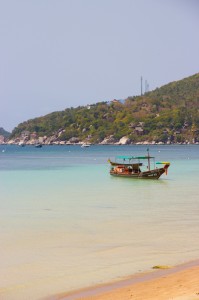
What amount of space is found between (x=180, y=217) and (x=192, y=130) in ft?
498

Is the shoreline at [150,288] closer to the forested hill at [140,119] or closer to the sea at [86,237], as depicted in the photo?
the sea at [86,237]

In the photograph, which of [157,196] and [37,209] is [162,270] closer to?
[37,209]

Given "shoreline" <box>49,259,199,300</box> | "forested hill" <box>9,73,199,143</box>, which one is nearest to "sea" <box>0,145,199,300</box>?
"shoreline" <box>49,259,199,300</box>

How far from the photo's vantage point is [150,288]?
8.63 m

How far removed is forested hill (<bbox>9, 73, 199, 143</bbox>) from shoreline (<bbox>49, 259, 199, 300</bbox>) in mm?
159050

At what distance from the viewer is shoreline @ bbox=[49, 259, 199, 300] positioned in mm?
8086

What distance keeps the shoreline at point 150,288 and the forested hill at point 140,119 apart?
15905 cm

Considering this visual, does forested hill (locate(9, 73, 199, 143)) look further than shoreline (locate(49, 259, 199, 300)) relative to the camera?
Yes

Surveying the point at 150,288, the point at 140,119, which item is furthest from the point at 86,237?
the point at 140,119

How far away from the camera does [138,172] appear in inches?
1465

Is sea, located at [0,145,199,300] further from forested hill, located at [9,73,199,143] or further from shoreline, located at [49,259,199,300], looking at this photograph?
forested hill, located at [9,73,199,143]

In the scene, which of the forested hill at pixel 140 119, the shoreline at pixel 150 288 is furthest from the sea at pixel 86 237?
the forested hill at pixel 140 119

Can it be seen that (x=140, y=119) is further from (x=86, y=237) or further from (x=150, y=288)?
(x=150, y=288)

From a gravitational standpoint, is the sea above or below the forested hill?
below
